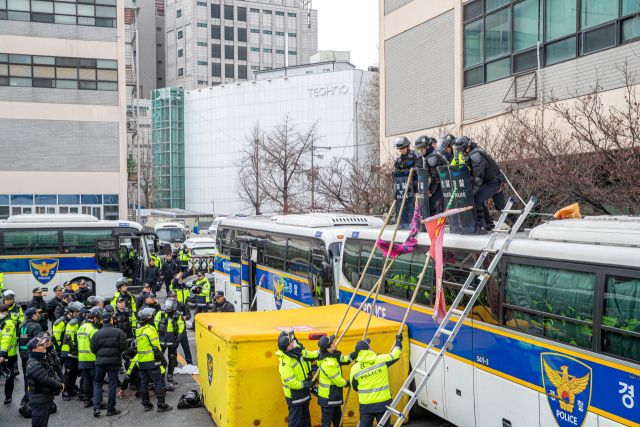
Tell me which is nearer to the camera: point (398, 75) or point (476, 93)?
point (476, 93)

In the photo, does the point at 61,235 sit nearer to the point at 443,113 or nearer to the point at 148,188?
the point at 443,113

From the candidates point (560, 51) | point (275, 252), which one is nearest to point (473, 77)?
point (560, 51)

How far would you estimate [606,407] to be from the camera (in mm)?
5344

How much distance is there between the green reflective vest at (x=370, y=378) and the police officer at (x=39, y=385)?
4628 mm

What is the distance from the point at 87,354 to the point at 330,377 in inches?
199

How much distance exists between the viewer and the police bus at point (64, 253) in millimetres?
19031

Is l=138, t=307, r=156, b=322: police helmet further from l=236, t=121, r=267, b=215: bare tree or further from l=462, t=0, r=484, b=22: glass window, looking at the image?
l=236, t=121, r=267, b=215: bare tree

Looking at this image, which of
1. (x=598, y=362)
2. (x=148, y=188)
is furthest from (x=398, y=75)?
(x=148, y=188)

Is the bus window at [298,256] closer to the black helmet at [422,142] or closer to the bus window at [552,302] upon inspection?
the black helmet at [422,142]

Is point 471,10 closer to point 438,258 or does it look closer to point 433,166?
point 433,166

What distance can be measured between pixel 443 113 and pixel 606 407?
54.7 ft

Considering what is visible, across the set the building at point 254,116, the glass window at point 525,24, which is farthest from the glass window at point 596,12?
the building at point 254,116

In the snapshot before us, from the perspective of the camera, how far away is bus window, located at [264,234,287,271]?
549 inches

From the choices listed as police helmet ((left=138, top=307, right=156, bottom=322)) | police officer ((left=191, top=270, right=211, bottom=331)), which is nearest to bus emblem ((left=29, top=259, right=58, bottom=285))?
police officer ((left=191, top=270, right=211, bottom=331))
